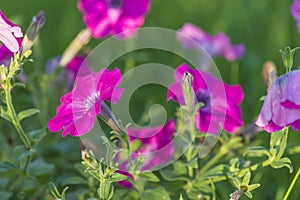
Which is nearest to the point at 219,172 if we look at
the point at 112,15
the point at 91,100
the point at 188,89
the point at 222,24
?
the point at 188,89

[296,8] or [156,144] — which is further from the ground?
[296,8]

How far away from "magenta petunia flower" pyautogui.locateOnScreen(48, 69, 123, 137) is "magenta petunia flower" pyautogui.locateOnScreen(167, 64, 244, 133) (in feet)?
0.65

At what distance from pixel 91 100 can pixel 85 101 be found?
13mm

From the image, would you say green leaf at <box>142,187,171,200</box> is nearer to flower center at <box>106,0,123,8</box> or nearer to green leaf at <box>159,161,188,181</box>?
green leaf at <box>159,161,188,181</box>

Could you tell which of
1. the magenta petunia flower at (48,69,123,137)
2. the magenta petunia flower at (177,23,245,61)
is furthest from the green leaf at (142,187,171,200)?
the magenta petunia flower at (177,23,245,61)

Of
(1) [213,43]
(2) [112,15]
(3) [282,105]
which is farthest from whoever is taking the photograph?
(1) [213,43]

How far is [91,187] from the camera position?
1377 mm

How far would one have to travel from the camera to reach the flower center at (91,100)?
1.22m

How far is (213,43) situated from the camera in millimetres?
2174

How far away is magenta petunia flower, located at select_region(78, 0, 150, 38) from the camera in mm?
1756

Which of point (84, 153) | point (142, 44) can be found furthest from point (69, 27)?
point (84, 153)

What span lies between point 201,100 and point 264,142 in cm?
41

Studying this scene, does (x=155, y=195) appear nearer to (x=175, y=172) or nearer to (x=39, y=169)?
(x=175, y=172)

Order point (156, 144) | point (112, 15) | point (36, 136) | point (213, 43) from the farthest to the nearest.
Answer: point (213, 43)
point (112, 15)
point (156, 144)
point (36, 136)
